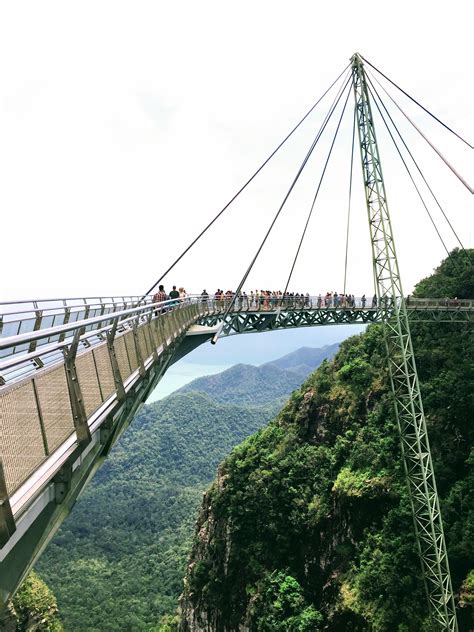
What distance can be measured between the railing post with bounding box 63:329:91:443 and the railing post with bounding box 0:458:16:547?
5.08 feet

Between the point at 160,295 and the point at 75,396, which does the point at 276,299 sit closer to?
the point at 160,295

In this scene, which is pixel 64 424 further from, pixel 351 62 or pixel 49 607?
pixel 49 607

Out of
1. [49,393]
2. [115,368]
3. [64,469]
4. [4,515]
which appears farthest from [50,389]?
[115,368]

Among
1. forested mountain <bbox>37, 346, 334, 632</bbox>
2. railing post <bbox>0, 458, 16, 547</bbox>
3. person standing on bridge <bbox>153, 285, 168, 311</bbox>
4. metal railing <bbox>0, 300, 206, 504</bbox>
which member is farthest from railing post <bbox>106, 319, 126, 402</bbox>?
forested mountain <bbox>37, 346, 334, 632</bbox>

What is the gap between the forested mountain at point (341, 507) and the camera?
75.3 feet

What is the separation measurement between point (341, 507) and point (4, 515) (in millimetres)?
28284

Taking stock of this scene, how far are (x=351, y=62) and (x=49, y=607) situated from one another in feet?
138

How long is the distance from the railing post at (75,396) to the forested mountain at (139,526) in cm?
6258

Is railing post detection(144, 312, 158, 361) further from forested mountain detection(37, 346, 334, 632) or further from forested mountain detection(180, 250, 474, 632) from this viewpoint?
forested mountain detection(37, 346, 334, 632)

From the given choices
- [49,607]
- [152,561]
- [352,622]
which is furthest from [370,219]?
[152,561]

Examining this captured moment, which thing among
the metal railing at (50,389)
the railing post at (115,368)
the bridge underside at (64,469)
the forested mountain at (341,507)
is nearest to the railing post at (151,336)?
the bridge underside at (64,469)

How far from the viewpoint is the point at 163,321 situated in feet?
41.0

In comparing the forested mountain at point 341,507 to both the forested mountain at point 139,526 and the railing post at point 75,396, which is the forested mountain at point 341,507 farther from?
the forested mountain at point 139,526

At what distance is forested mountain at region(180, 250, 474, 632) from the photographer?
23.0 meters
